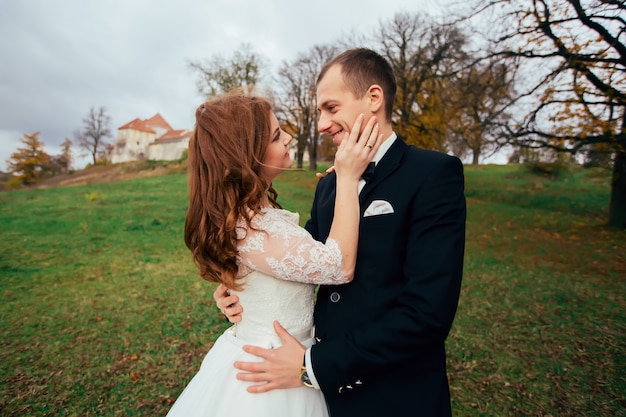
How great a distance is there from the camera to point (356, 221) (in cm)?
169

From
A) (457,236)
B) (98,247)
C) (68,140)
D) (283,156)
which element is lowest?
(98,247)

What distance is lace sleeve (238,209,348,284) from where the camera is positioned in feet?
5.44

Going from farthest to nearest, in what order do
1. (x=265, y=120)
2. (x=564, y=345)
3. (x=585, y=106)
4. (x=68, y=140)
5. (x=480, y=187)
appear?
(x=68, y=140) < (x=480, y=187) < (x=585, y=106) < (x=564, y=345) < (x=265, y=120)

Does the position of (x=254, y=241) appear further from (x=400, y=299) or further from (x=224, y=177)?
(x=400, y=299)

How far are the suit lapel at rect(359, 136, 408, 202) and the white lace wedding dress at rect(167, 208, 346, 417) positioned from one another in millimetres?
351

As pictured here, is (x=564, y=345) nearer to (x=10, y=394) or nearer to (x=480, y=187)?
(x=10, y=394)

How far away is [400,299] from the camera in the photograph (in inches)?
61.6

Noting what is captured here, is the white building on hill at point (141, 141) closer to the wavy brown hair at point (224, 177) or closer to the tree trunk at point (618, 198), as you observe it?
the tree trunk at point (618, 198)

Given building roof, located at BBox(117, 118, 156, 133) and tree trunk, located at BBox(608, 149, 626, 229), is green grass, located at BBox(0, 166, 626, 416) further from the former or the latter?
building roof, located at BBox(117, 118, 156, 133)

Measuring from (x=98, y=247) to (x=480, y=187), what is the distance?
74.7ft

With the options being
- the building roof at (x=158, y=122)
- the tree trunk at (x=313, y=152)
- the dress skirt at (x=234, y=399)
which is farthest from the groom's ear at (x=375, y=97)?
the building roof at (x=158, y=122)

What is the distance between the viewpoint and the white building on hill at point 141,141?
73062 mm

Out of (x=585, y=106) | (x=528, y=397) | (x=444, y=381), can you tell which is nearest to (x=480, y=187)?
(x=585, y=106)

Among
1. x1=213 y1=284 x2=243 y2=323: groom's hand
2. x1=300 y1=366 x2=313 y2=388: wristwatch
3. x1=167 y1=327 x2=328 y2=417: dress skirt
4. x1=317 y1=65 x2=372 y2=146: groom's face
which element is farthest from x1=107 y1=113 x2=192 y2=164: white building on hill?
x1=300 y1=366 x2=313 y2=388: wristwatch
